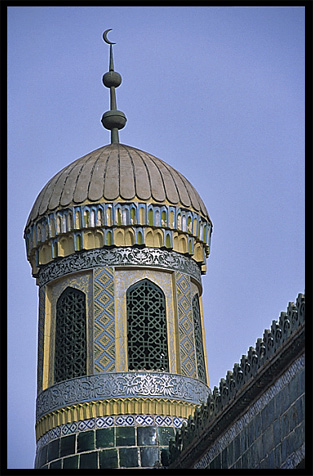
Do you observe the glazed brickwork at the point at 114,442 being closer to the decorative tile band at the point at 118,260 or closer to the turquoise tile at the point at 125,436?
the turquoise tile at the point at 125,436

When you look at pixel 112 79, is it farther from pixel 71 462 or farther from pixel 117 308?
pixel 71 462

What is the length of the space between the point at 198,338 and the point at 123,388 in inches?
58.5

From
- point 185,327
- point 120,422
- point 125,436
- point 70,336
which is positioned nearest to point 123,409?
point 120,422

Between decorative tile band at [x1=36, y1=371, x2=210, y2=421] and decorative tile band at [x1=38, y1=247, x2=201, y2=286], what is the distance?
1.42 m

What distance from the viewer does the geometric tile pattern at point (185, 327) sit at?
13781 millimetres

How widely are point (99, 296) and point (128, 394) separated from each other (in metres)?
1.29

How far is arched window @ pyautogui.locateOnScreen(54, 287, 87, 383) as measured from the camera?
1365 cm

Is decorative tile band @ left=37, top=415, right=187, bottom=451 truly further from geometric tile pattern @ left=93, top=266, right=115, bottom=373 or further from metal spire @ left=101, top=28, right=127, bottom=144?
metal spire @ left=101, top=28, right=127, bottom=144

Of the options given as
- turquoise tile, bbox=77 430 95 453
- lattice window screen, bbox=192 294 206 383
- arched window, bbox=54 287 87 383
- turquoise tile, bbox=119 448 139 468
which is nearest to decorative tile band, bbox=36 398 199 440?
turquoise tile, bbox=77 430 95 453

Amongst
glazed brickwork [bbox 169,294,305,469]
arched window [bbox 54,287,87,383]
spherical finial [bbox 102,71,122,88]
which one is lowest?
glazed brickwork [bbox 169,294,305,469]

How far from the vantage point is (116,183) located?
14258 mm

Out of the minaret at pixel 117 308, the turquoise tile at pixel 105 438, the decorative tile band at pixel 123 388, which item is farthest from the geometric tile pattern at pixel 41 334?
the turquoise tile at pixel 105 438
